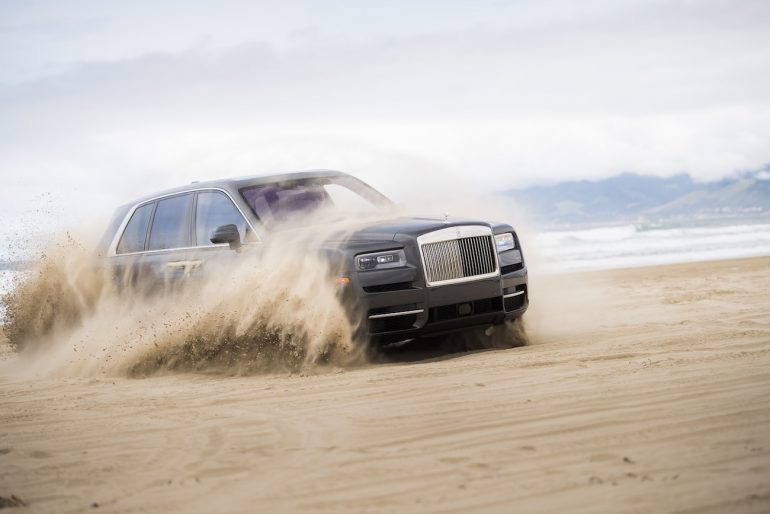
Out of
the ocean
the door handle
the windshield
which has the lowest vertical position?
the ocean

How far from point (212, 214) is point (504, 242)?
2672 millimetres

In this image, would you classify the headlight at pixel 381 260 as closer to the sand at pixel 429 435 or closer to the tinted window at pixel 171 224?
the sand at pixel 429 435

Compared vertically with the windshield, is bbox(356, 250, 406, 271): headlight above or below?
below

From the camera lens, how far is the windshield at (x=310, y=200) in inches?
316

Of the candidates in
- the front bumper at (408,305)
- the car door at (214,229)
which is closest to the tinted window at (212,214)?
the car door at (214,229)

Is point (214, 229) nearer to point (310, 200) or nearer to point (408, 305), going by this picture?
point (310, 200)

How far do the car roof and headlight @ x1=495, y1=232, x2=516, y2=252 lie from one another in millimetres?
2022

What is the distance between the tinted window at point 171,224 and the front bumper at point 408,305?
223cm

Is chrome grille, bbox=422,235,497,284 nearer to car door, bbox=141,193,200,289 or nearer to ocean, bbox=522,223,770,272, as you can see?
car door, bbox=141,193,200,289

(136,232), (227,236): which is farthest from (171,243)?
(227,236)

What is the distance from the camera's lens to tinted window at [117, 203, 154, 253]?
905 centimetres

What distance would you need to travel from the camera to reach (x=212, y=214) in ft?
27.1

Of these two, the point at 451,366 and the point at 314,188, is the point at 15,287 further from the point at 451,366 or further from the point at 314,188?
the point at 451,366

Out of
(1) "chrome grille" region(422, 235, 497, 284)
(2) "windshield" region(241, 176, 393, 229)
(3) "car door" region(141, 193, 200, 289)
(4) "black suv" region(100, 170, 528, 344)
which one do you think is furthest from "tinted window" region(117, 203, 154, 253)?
(1) "chrome grille" region(422, 235, 497, 284)
